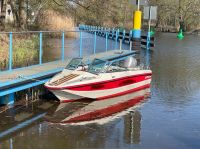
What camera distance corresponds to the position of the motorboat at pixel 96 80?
1195 centimetres

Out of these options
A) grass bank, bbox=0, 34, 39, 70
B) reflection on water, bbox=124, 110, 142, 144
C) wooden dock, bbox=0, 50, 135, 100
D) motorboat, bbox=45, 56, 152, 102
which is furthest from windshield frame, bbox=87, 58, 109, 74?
grass bank, bbox=0, 34, 39, 70

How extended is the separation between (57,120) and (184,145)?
3.24 metres

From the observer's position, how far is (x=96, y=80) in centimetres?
1243

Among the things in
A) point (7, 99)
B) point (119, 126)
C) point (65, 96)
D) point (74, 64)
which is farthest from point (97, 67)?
point (119, 126)

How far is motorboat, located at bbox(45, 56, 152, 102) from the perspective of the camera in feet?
39.2

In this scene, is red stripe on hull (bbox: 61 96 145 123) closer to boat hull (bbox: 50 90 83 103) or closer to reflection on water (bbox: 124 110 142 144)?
reflection on water (bbox: 124 110 142 144)

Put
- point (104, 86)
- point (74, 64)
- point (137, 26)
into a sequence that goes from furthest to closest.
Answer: point (137, 26), point (74, 64), point (104, 86)

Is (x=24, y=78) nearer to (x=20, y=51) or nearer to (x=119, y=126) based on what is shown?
(x=119, y=126)

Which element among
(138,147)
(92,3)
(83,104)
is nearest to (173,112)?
(83,104)

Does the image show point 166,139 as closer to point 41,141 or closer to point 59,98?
point 41,141

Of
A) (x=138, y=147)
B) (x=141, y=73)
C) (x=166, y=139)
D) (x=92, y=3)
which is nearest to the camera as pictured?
(x=138, y=147)

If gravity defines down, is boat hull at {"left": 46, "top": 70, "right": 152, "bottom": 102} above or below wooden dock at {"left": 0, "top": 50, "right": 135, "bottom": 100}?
below

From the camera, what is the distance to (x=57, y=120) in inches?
415

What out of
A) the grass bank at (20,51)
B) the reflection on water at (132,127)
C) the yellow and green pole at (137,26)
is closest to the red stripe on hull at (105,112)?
the reflection on water at (132,127)
